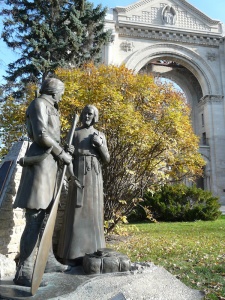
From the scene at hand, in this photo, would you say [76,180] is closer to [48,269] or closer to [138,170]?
[48,269]

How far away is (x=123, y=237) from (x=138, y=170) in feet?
7.78

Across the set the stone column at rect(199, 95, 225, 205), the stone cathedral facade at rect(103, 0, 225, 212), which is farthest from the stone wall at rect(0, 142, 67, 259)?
the stone column at rect(199, 95, 225, 205)

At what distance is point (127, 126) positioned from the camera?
31.7 ft

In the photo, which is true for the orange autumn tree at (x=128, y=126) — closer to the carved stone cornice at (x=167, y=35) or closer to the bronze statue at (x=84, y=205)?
the bronze statue at (x=84, y=205)

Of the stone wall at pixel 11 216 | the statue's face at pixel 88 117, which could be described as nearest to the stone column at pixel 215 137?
the stone wall at pixel 11 216

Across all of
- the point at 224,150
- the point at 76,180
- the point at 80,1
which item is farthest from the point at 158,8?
the point at 76,180

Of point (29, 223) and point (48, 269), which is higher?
point (29, 223)

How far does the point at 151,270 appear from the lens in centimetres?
389

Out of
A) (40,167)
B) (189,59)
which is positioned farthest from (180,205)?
(189,59)

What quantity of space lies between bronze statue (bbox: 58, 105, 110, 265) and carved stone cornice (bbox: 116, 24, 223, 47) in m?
24.1

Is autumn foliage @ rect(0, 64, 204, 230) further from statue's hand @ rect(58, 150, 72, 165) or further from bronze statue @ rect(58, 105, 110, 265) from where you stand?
statue's hand @ rect(58, 150, 72, 165)

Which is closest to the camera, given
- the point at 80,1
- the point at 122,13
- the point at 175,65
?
the point at 80,1

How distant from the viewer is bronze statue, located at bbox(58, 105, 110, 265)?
13.4ft

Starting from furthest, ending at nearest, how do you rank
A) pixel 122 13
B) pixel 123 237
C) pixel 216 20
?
pixel 216 20, pixel 122 13, pixel 123 237
